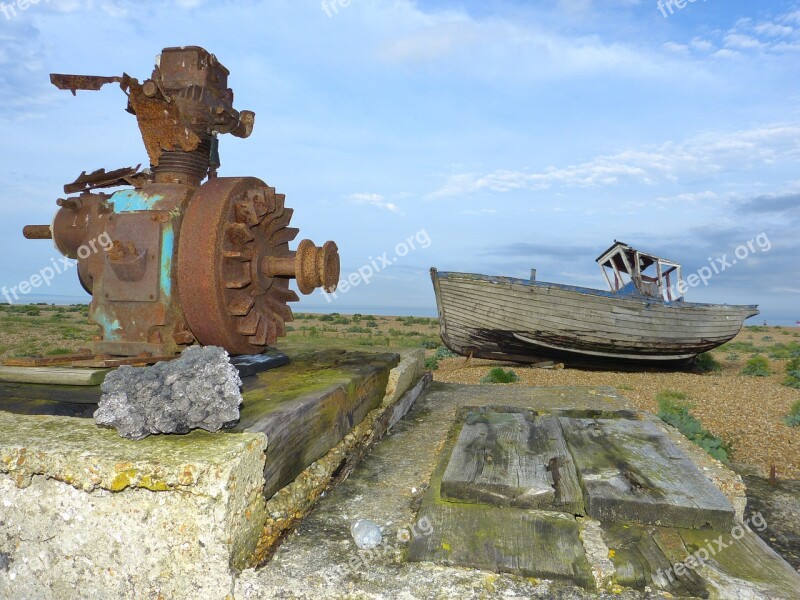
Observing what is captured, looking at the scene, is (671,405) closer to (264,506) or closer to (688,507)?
(688,507)

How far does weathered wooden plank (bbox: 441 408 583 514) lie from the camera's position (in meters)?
2.19

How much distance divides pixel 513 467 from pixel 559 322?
9554mm

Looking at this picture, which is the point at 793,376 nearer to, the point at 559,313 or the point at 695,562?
the point at 559,313

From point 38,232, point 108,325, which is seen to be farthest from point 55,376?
point 38,232

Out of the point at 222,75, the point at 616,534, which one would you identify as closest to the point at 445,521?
the point at 616,534

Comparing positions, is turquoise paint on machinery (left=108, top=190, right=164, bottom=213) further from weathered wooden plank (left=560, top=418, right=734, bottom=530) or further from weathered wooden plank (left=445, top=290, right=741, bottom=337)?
weathered wooden plank (left=445, top=290, right=741, bottom=337)

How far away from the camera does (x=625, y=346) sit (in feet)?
39.7

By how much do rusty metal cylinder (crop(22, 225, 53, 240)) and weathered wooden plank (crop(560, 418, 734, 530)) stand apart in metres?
3.32

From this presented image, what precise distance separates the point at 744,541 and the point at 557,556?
0.85 meters

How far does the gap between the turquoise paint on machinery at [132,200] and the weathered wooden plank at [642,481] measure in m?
2.65

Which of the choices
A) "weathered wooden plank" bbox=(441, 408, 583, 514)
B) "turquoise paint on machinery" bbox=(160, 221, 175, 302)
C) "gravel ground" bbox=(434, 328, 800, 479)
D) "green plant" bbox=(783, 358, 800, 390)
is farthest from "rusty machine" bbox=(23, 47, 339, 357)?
"green plant" bbox=(783, 358, 800, 390)

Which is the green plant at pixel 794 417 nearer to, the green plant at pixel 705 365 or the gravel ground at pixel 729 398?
the gravel ground at pixel 729 398

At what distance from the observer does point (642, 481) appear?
7.62 feet

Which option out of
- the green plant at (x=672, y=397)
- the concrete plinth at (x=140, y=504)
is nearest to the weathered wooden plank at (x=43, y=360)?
the concrete plinth at (x=140, y=504)
